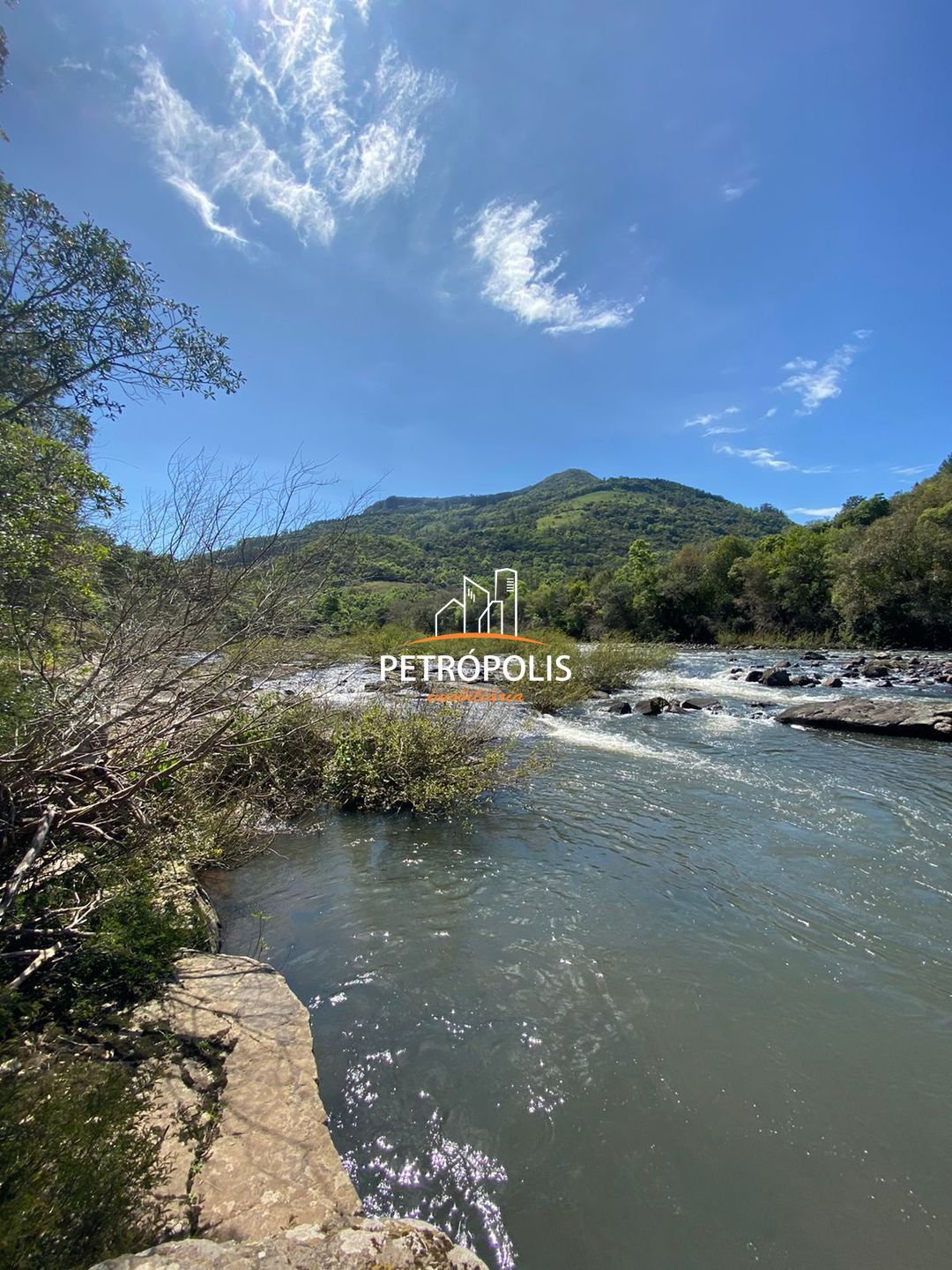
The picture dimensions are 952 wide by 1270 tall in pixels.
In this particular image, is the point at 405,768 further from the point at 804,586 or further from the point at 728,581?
the point at 728,581

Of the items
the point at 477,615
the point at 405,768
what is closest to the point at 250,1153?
the point at 405,768

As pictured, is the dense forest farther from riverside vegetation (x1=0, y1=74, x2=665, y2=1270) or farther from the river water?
the river water

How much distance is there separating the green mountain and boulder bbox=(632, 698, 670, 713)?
30609 millimetres

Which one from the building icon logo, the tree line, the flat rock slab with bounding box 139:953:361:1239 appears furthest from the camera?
the building icon logo

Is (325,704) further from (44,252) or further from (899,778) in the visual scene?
(899,778)

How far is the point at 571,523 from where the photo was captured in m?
111

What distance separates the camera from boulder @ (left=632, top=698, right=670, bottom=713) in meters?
14.5

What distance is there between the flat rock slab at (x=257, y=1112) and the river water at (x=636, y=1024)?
461mm

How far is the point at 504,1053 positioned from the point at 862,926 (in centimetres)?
353

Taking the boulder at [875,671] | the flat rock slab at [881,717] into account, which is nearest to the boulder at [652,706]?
the flat rock slab at [881,717]

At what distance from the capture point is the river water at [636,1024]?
7.86ft

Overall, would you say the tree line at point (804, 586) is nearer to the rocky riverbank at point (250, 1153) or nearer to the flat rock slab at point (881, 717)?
the flat rock slab at point (881, 717)

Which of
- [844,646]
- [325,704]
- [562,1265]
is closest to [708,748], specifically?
[325,704]

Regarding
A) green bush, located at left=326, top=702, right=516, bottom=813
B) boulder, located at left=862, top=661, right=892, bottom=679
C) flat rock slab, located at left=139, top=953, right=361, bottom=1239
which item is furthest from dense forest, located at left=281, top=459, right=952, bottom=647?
boulder, located at left=862, top=661, right=892, bottom=679
